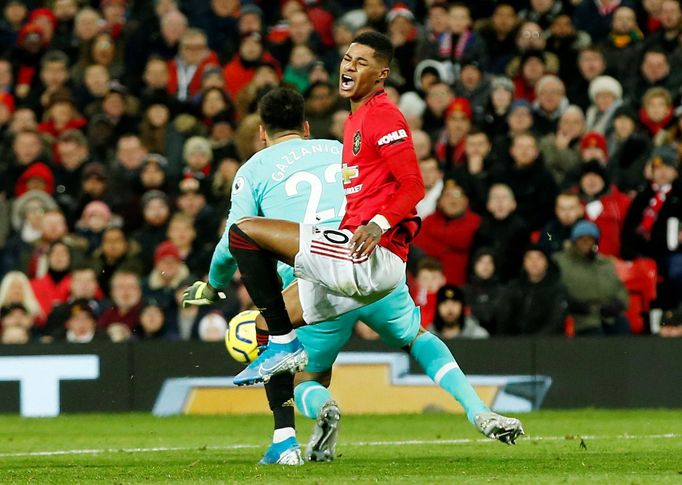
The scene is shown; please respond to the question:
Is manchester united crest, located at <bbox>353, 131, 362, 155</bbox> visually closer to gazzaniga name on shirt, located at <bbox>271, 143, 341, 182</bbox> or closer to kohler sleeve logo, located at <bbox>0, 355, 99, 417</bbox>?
gazzaniga name on shirt, located at <bbox>271, 143, 341, 182</bbox>

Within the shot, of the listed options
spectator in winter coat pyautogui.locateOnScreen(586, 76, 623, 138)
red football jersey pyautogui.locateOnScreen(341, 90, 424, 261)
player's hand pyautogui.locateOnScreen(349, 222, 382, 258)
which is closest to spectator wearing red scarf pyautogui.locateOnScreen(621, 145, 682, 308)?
spectator in winter coat pyautogui.locateOnScreen(586, 76, 623, 138)

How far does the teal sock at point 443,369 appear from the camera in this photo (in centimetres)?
809

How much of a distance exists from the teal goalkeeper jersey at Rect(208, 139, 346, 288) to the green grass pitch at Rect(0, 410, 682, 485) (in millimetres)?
1282

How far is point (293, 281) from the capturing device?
8438mm

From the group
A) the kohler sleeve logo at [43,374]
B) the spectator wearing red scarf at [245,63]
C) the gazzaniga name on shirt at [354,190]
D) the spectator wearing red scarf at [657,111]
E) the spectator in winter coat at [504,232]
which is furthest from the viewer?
the spectator wearing red scarf at [245,63]

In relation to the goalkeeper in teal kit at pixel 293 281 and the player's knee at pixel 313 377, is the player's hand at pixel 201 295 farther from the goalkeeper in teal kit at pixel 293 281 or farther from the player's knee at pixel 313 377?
the player's knee at pixel 313 377

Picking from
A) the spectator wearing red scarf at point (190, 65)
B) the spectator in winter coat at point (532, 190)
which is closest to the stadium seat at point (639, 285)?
the spectator in winter coat at point (532, 190)

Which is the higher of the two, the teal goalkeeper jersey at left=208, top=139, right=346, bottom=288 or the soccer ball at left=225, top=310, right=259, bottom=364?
the teal goalkeeper jersey at left=208, top=139, right=346, bottom=288

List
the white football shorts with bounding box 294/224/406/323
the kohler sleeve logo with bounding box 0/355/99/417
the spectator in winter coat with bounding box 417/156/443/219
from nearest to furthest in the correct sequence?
the white football shorts with bounding box 294/224/406/323, the kohler sleeve logo with bounding box 0/355/99/417, the spectator in winter coat with bounding box 417/156/443/219

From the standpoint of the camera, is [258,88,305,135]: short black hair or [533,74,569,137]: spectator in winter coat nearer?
[258,88,305,135]: short black hair

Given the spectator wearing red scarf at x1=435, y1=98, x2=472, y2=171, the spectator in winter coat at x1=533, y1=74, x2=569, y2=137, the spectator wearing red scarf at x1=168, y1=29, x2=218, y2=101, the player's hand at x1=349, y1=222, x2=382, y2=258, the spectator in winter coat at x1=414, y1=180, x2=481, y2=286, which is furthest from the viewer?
the spectator wearing red scarf at x1=168, y1=29, x2=218, y2=101

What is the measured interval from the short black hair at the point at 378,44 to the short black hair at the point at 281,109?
0.55 metres

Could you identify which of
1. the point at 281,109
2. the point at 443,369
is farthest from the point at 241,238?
the point at 443,369

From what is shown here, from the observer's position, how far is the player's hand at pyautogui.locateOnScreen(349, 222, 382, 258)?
24.6ft
